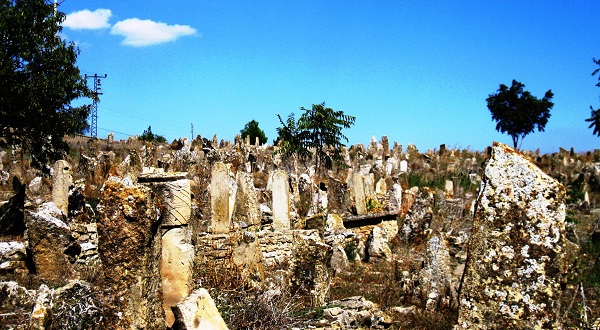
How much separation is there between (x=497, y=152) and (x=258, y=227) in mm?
8716

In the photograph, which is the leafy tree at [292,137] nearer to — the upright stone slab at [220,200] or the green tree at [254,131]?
the upright stone slab at [220,200]

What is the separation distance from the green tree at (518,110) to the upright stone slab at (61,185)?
38.5 m

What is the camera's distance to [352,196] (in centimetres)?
1827

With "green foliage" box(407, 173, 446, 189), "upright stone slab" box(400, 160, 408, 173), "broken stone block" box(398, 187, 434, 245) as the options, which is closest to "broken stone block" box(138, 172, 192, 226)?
"broken stone block" box(398, 187, 434, 245)

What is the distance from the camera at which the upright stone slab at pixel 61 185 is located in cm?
1484

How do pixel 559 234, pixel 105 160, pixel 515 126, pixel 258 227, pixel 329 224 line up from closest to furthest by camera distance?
1. pixel 559 234
2. pixel 258 227
3. pixel 329 224
4. pixel 105 160
5. pixel 515 126

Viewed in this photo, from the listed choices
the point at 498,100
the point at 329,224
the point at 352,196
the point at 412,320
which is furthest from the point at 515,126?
the point at 412,320

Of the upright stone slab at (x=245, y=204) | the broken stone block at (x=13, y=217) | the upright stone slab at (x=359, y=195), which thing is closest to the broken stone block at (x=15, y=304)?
the broken stone block at (x=13, y=217)

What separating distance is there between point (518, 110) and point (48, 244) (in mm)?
42532

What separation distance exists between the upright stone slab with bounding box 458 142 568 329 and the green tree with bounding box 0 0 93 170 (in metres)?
15.4

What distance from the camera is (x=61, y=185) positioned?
14.9 meters

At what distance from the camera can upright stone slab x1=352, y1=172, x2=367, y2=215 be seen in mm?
17958

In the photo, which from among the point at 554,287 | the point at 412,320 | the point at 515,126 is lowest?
the point at 412,320

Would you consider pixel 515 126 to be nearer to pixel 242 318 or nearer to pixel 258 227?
pixel 258 227
